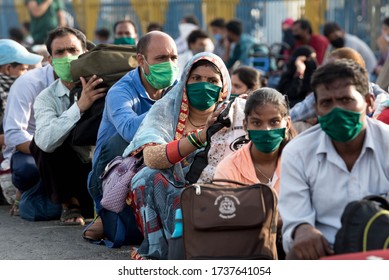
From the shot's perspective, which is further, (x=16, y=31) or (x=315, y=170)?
(x=16, y=31)

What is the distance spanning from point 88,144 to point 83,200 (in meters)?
0.62

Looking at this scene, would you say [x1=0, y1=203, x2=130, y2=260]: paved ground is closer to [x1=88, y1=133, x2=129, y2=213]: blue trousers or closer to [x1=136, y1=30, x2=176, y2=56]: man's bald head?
[x1=88, y1=133, x2=129, y2=213]: blue trousers

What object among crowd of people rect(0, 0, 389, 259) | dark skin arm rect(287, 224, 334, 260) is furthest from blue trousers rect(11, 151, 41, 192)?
dark skin arm rect(287, 224, 334, 260)

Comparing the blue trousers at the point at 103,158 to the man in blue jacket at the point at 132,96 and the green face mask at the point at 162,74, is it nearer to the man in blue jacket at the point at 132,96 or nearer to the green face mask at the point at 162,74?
the man in blue jacket at the point at 132,96

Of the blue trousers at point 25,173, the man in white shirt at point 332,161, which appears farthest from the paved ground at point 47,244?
the man in white shirt at point 332,161

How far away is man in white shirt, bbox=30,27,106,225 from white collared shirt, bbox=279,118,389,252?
3265 mm

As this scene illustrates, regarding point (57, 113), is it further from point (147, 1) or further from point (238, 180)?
point (147, 1)

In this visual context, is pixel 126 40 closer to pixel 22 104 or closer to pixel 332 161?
pixel 22 104

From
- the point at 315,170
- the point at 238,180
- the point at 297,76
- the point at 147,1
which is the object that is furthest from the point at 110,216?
the point at 147,1

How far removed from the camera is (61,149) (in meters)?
8.36

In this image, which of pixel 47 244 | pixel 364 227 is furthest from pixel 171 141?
pixel 364 227

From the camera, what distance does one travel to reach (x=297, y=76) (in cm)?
1146

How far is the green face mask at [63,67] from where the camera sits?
8.45 m

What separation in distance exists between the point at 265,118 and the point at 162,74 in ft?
6.72
